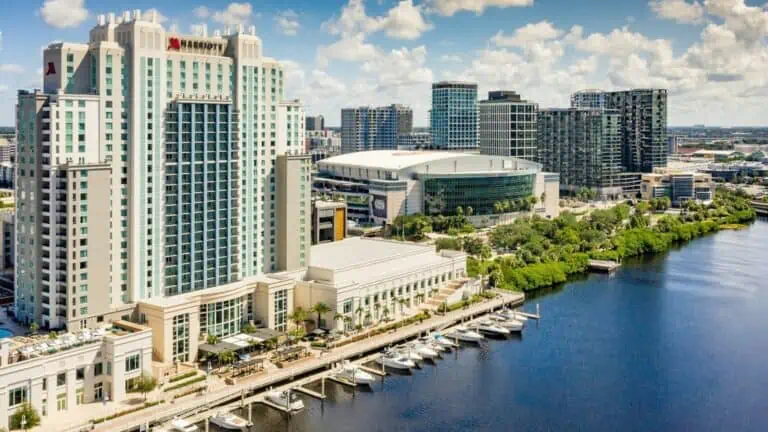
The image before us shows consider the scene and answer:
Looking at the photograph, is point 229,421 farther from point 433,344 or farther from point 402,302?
point 402,302

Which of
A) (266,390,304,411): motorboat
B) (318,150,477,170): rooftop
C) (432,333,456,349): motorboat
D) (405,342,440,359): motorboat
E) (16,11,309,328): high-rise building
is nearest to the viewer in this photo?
(266,390,304,411): motorboat

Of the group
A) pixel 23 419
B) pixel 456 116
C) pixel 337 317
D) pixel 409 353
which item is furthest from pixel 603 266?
pixel 456 116

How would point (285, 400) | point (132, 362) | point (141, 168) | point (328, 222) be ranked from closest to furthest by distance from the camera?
point (132, 362) → point (285, 400) → point (141, 168) → point (328, 222)

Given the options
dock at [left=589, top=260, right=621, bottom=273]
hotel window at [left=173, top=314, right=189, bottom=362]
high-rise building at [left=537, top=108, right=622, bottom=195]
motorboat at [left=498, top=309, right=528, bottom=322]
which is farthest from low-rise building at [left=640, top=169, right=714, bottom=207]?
hotel window at [left=173, top=314, right=189, bottom=362]

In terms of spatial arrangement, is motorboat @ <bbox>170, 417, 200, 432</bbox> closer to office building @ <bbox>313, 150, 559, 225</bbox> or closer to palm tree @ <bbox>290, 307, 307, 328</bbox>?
palm tree @ <bbox>290, 307, 307, 328</bbox>

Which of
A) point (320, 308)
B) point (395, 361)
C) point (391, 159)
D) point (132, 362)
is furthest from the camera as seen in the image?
point (391, 159)

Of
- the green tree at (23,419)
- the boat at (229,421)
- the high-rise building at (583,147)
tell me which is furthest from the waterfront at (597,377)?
the high-rise building at (583,147)

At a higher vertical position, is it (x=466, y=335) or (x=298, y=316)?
(x=298, y=316)

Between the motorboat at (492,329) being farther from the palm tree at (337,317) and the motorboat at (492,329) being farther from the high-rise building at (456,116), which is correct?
the high-rise building at (456,116)
